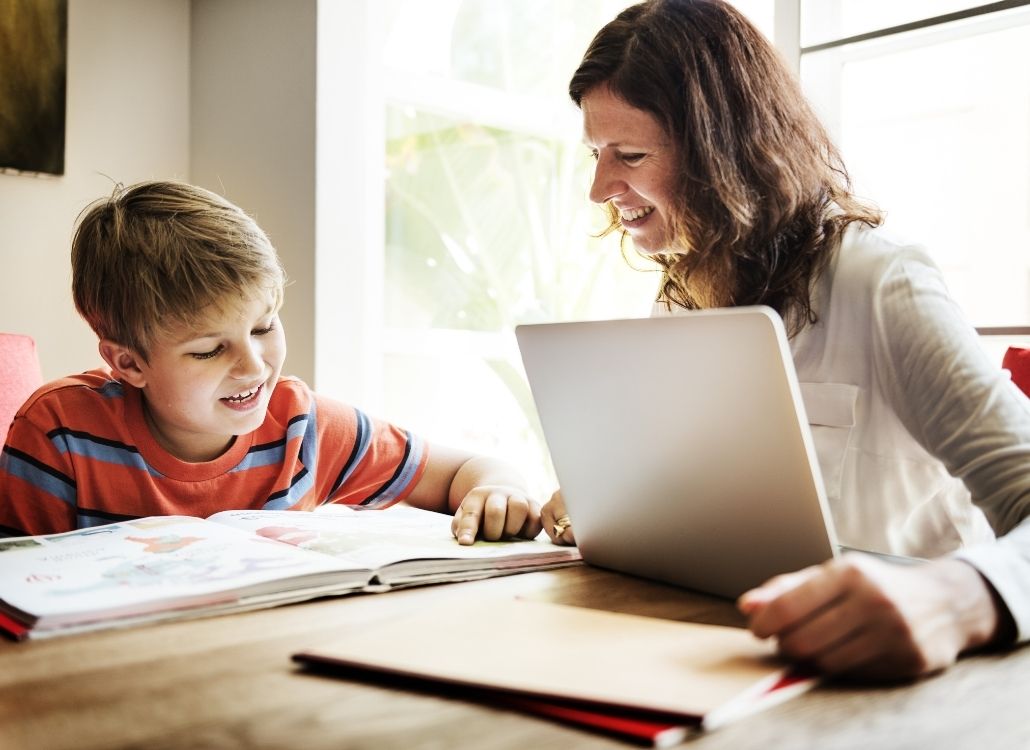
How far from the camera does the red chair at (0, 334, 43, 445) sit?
1661mm

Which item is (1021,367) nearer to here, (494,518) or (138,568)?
(494,518)

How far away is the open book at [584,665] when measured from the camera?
1.66ft

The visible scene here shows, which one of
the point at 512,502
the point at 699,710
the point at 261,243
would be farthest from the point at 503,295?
the point at 699,710

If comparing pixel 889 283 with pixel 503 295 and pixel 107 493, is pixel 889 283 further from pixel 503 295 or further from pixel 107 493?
pixel 503 295

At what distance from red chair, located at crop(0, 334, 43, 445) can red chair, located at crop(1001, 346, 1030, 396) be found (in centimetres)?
160

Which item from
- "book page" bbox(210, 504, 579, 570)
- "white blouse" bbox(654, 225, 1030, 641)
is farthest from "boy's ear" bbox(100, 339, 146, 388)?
"white blouse" bbox(654, 225, 1030, 641)

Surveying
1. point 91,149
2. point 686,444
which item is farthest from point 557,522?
point 91,149

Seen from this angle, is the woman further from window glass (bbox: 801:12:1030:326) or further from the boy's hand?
window glass (bbox: 801:12:1030:326)

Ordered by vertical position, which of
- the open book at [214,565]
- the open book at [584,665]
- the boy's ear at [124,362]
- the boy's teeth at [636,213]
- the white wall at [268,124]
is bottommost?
the open book at [214,565]

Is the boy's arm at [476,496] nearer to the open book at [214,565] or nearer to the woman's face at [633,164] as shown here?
the open book at [214,565]

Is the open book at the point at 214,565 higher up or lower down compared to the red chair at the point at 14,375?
lower down

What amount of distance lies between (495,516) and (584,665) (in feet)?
1.68

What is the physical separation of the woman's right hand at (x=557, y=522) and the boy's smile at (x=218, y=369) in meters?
0.42

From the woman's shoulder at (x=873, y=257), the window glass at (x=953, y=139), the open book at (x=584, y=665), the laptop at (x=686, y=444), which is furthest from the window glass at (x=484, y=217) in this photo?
the open book at (x=584, y=665)
